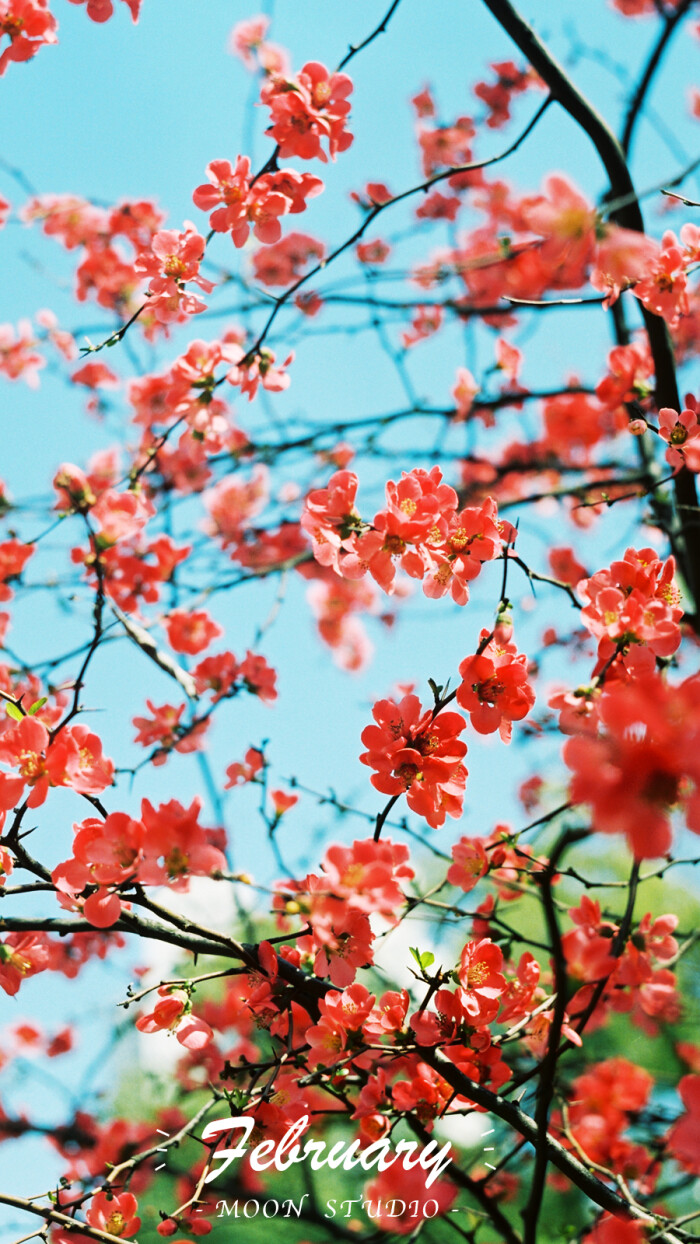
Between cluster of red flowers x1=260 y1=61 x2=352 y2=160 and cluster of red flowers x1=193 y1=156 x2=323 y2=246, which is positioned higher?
cluster of red flowers x1=260 y1=61 x2=352 y2=160

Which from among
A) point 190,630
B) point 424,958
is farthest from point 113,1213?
point 190,630

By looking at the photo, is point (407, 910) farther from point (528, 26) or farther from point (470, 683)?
point (528, 26)

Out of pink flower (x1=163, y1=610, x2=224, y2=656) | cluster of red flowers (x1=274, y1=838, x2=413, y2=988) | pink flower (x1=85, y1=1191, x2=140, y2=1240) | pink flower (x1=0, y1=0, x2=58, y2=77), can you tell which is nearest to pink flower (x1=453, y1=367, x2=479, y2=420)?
pink flower (x1=163, y1=610, x2=224, y2=656)

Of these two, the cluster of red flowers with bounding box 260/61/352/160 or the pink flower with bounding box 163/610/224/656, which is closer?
the cluster of red flowers with bounding box 260/61/352/160

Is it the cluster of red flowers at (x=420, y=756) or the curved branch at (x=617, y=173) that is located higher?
the curved branch at (x=617, y=173)

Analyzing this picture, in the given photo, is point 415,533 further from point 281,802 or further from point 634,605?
point 281,802

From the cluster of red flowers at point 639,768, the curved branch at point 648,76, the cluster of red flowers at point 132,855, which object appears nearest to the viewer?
the cluster of red flowers at point 639,768

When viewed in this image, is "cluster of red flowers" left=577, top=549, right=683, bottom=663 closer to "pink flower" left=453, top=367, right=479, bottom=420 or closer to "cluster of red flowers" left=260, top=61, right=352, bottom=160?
"cluster of red flowers" left=260, top=61, right=352, bottom=160

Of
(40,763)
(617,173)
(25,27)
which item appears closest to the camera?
(40,763)

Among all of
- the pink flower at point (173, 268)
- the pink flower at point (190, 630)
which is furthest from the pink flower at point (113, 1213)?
the pink flower at point (173, 268)

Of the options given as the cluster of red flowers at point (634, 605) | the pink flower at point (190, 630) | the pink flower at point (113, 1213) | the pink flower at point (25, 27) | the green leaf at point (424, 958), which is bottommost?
the pink flower at point (113, 1213)

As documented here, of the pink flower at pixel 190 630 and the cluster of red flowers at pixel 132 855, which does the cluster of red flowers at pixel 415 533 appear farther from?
the pink flower at pixel 190 630

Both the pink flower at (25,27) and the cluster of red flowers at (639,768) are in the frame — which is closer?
the cluster of red flowers at (639,768)

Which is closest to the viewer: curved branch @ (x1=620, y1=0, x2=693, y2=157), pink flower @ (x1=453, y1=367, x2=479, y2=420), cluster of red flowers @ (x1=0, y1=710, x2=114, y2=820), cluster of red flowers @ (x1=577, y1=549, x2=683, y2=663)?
cluster of red flowers @ (x1=0, y1=710, x2=114, y2=820)
